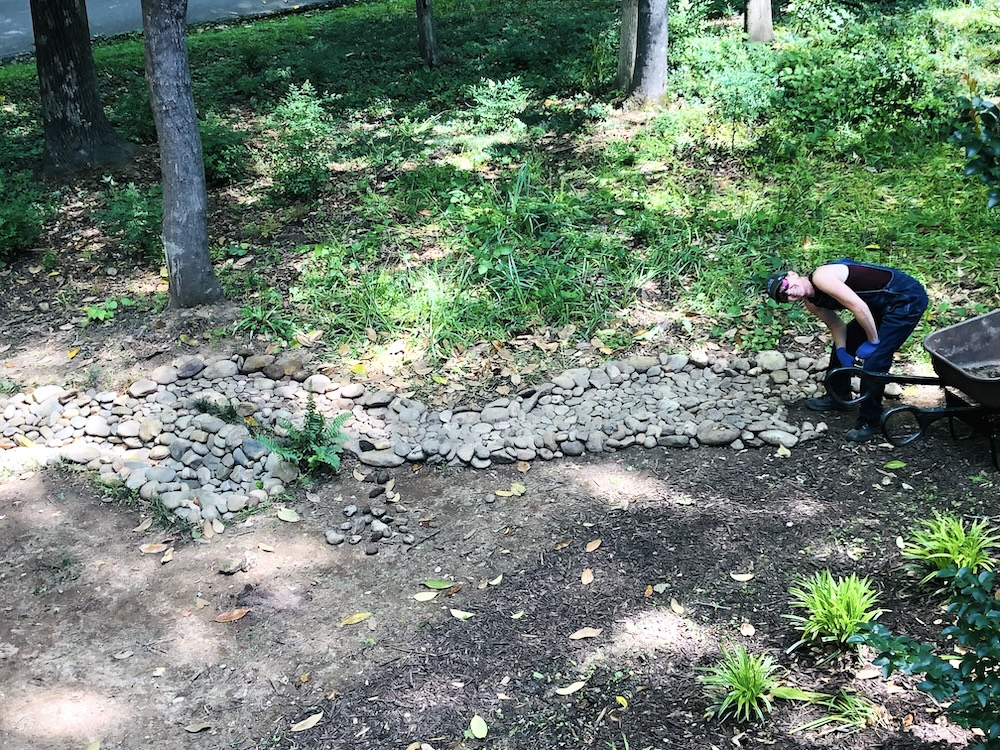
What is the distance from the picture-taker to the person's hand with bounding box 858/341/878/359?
186 inches

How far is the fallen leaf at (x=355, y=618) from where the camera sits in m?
4.11

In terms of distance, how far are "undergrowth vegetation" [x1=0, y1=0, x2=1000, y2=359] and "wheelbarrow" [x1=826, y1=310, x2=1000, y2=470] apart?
111 centimetres

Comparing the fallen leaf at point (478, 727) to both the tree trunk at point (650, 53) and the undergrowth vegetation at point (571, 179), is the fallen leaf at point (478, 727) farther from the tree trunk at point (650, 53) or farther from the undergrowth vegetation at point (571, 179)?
the tree trunk at point (650, 53)

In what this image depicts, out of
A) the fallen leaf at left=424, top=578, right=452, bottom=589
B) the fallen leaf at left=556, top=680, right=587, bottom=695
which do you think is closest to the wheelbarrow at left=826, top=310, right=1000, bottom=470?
the fallen leaf at left=556, top=680, right=587, bottom=695

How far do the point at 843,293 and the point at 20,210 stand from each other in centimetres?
712

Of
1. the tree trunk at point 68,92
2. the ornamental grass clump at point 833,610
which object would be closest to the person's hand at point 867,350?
the ornamental grass clump at point 833,610

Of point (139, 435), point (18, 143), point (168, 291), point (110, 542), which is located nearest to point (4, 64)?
point (18, 143)

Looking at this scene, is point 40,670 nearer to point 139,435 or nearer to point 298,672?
point 298,672

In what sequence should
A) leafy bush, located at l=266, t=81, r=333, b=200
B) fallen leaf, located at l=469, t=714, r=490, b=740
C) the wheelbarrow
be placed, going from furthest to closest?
leafy bush, located at l=266, t=81, r=333, b=200 → the wheelbarrow → fallen leaf, located at l=469, t=714, r=490, b=740

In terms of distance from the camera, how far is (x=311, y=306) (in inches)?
263

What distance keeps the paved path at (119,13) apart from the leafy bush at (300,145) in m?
5.47

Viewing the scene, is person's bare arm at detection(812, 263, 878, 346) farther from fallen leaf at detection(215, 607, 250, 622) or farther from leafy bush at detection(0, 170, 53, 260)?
leafy bush at detection(0, 170, 53, 260)

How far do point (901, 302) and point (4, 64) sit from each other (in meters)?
12.8

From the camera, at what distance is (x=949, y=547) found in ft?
12.5
